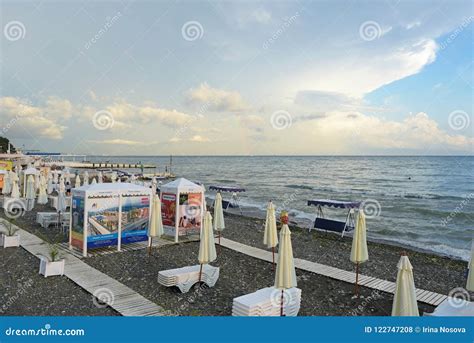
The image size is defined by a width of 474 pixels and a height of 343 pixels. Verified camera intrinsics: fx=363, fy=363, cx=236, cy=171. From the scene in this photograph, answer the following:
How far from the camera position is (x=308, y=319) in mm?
6219

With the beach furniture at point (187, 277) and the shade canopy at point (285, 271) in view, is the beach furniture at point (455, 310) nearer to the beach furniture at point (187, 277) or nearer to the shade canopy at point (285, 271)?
the shade canopy at point (285, 271)

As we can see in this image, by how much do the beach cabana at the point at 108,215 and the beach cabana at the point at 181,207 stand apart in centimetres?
139

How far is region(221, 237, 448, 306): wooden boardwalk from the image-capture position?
8.59m

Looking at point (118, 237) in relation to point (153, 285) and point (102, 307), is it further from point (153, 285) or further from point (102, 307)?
point (102, 307)

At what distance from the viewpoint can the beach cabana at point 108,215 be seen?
37.9 ft

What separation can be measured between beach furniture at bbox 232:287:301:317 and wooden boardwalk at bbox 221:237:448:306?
2.85 metres

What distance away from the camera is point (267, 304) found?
22.8ft

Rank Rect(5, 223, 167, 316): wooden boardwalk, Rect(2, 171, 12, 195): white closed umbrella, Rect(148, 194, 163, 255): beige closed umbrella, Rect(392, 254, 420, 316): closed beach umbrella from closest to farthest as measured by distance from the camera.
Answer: Rect(392, 254, 420, 316): closed beach umbrella < Rect(5, 223, 167, 316): wooden boardwalk < Rect(148, 194, 163, 255): beige closed umbrella < Rect(2, 171, 12, 195): white closed umbrella

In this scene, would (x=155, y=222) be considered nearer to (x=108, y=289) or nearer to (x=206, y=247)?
(x=206, y=247)

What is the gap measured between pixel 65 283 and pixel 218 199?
6.34 meters

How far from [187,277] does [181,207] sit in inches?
233

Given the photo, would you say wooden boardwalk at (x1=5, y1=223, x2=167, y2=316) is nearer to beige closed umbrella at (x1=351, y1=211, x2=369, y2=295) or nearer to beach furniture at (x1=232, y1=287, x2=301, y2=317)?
beach furniture at (x1=232, y1=287, x2=301, y2=317)

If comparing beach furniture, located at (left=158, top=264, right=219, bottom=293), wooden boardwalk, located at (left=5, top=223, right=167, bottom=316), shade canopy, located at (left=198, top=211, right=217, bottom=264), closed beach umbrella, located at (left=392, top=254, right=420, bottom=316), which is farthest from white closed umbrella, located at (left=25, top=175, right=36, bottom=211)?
closed beach umbrella, located at (left=392, top=254, right=420, bottom=316)

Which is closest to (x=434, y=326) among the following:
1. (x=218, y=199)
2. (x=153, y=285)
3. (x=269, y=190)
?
(x=153, y=285)
